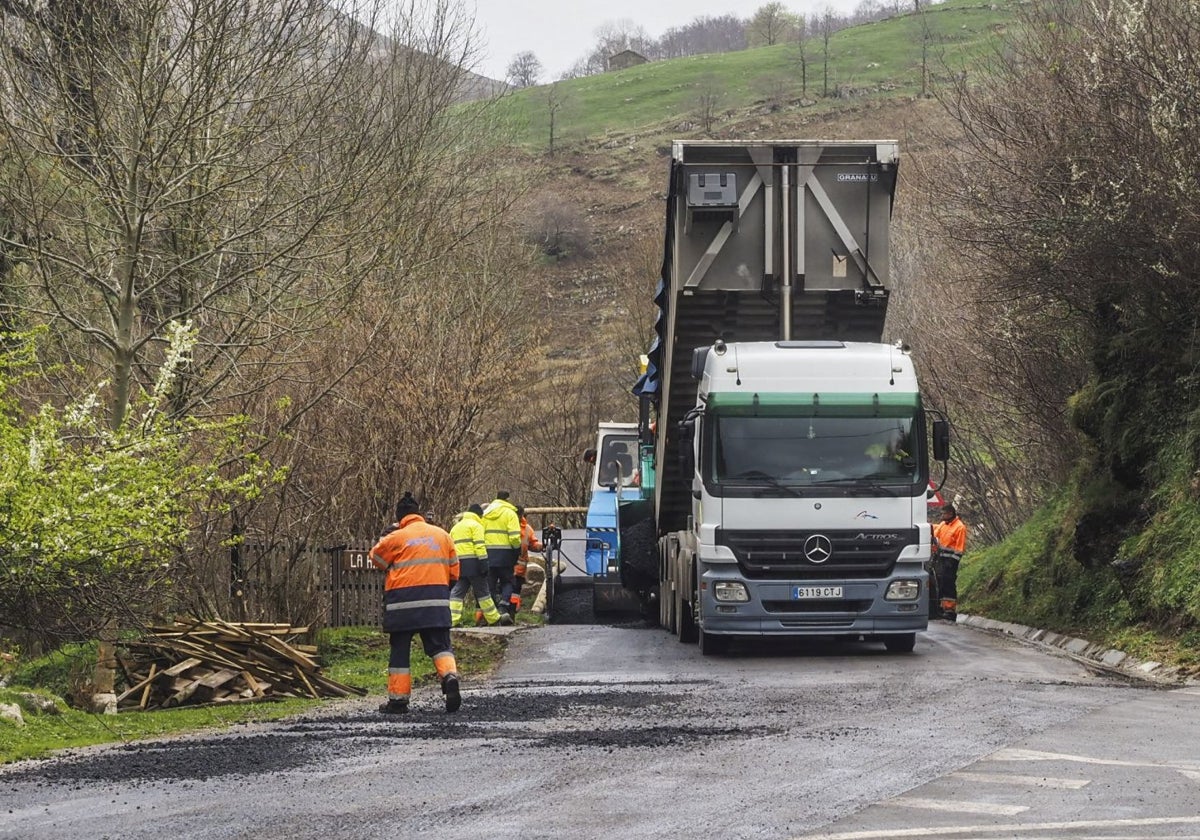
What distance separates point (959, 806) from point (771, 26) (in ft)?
507

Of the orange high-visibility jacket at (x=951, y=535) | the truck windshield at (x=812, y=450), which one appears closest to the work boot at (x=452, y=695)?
the truck windshield at (x=812, y=450)

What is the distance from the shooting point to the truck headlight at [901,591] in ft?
57.6

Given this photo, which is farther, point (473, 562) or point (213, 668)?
point (473, 562)

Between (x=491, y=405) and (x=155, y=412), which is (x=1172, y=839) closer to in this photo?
(x=155, y=412)

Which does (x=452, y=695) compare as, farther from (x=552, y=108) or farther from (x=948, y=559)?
(x=552, y=108)

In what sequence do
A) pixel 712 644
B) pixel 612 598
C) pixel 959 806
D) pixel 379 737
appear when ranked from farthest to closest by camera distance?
pixel 612 598, pixel 712 644, pixel 379 737, pixel 959 806

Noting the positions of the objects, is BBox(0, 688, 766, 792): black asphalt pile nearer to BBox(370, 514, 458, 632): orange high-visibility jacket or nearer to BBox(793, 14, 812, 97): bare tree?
BBox(370, 514, 458, 632): orange high-visibility jacket

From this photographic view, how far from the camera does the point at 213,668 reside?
1518 centimetres

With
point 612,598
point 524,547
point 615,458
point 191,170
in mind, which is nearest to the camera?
point 191,170

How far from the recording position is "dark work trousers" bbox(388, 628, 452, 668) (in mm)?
13668

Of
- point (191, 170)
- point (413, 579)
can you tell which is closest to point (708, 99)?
point (191, 170)

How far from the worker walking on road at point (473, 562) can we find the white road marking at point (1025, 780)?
14.6 metres

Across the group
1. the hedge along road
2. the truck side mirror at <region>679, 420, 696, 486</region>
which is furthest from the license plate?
the hedge along road

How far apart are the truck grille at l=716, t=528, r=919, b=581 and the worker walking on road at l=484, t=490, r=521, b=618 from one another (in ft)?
25.7
